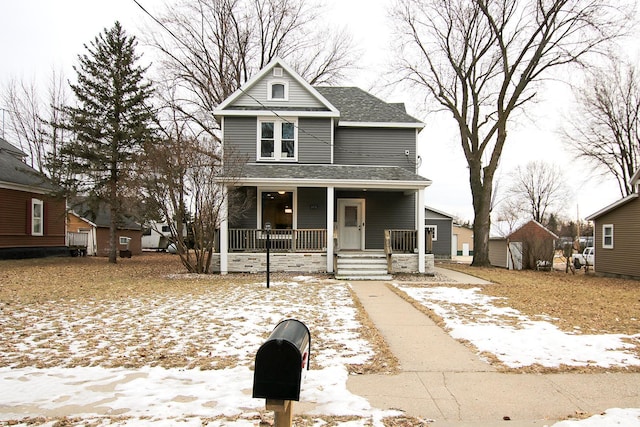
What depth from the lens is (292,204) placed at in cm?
1739

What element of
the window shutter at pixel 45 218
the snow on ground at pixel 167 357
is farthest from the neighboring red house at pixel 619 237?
the window shutter at pixel 45 218

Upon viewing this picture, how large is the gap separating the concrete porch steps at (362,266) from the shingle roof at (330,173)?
8.91 feet

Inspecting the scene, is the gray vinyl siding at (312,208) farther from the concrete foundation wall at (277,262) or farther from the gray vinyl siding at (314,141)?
the concrete foundation wall at (277,262)

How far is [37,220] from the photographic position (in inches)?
925

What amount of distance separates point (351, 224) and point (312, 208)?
195 centimetres

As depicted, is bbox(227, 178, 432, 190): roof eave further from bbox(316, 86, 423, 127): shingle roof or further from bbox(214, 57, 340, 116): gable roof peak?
bbox(316, 86, 423, 127): shingle roof

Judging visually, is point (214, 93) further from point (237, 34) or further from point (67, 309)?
point (67, 309)

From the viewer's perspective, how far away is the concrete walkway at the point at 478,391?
3840 mm

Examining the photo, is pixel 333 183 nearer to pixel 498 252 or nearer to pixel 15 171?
pixel 15 171

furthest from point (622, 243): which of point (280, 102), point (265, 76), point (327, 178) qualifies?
point (265, 76)

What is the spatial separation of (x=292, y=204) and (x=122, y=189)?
7427 mm

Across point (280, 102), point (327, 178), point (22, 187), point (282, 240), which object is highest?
point (280, 102)

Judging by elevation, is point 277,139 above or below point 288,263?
above

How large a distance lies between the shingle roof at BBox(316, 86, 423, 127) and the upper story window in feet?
7.76
